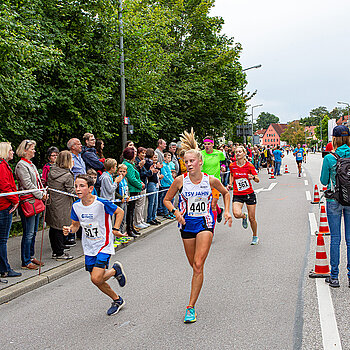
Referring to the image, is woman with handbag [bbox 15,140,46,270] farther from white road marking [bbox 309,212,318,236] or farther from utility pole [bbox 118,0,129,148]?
utility pole [bbox 118,0,129,148]

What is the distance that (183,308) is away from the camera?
16.4 feet

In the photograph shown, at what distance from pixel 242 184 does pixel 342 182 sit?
3245mm

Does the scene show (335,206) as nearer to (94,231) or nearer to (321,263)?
(321,263)

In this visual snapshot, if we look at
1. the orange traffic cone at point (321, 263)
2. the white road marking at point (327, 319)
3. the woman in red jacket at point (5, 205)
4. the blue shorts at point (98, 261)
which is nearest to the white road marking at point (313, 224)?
the orange traffic cone at point (321, 263)

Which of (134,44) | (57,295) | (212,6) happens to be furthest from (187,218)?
(212,6)

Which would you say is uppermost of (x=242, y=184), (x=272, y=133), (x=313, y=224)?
(x=272, y=133)

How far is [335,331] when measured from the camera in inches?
163

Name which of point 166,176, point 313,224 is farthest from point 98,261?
point 166,176

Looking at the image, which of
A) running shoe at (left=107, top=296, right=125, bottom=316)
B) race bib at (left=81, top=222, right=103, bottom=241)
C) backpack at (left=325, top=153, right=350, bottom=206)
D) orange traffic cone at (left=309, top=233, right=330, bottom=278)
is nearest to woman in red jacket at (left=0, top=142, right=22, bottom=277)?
race bib at (left=81, top=222, right=103, bottom=241)

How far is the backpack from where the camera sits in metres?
5.35

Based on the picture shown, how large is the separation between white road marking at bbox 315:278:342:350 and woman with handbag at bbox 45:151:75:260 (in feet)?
13.5

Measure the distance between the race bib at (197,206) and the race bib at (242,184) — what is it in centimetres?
384

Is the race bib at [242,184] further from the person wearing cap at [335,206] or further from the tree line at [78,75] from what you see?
the tree line at [78,75]

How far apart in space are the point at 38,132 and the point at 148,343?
9759mm
